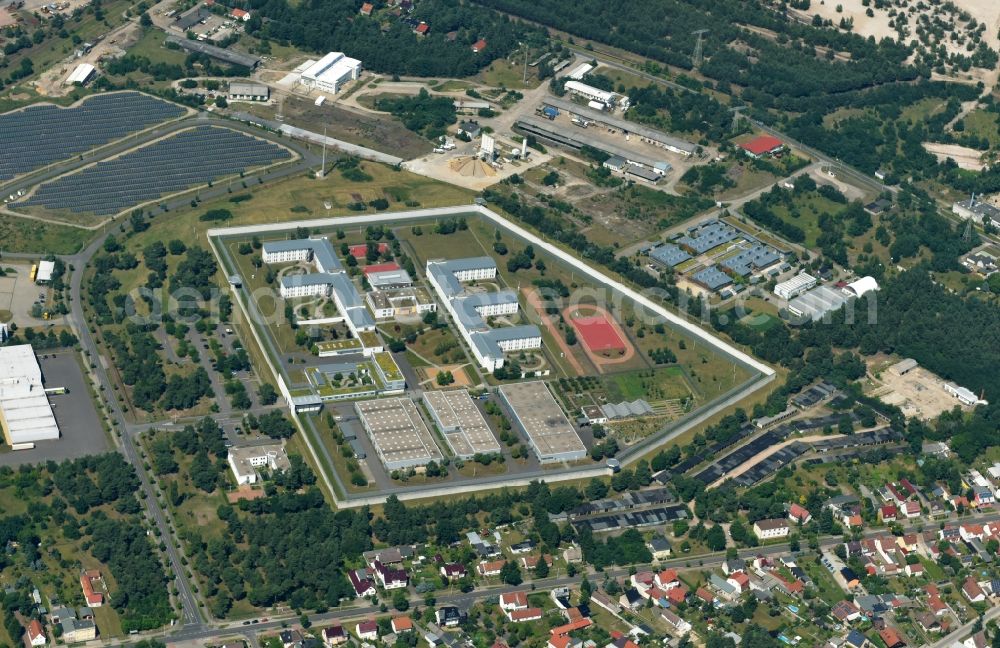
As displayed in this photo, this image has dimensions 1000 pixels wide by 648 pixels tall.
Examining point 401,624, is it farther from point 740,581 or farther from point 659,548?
point 740,581

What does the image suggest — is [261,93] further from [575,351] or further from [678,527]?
[678,527]

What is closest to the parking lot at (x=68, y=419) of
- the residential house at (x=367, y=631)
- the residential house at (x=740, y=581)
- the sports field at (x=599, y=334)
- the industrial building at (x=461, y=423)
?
the industrial building at (x=461, y=423)

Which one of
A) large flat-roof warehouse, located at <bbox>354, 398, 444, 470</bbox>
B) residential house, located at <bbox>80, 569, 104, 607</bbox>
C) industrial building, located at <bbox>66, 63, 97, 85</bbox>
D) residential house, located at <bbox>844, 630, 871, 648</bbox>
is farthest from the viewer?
industrial building, located at <bbox>66, 63, 97, 85</bbox>

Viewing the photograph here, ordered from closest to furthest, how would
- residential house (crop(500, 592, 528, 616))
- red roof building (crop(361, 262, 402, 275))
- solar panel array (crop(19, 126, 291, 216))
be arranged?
residential house (crop(500, 592, 528, 616))
red roof building (crop(361, 262, 402, 275))
solar panel array (crop(19, 126, 291, 216))

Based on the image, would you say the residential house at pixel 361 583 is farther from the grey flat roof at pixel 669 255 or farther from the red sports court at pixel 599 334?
the grey flat roof at pixel 669 255

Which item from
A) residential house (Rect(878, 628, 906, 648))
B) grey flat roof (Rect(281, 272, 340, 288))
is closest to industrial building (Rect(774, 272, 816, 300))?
grey flat roof (Rect(281, 272, 340, 288))

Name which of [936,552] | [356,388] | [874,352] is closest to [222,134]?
[356,388]

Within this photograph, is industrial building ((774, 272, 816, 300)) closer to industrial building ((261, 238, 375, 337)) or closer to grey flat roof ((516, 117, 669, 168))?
grey flat roof ((516, 117, 669, 168))
